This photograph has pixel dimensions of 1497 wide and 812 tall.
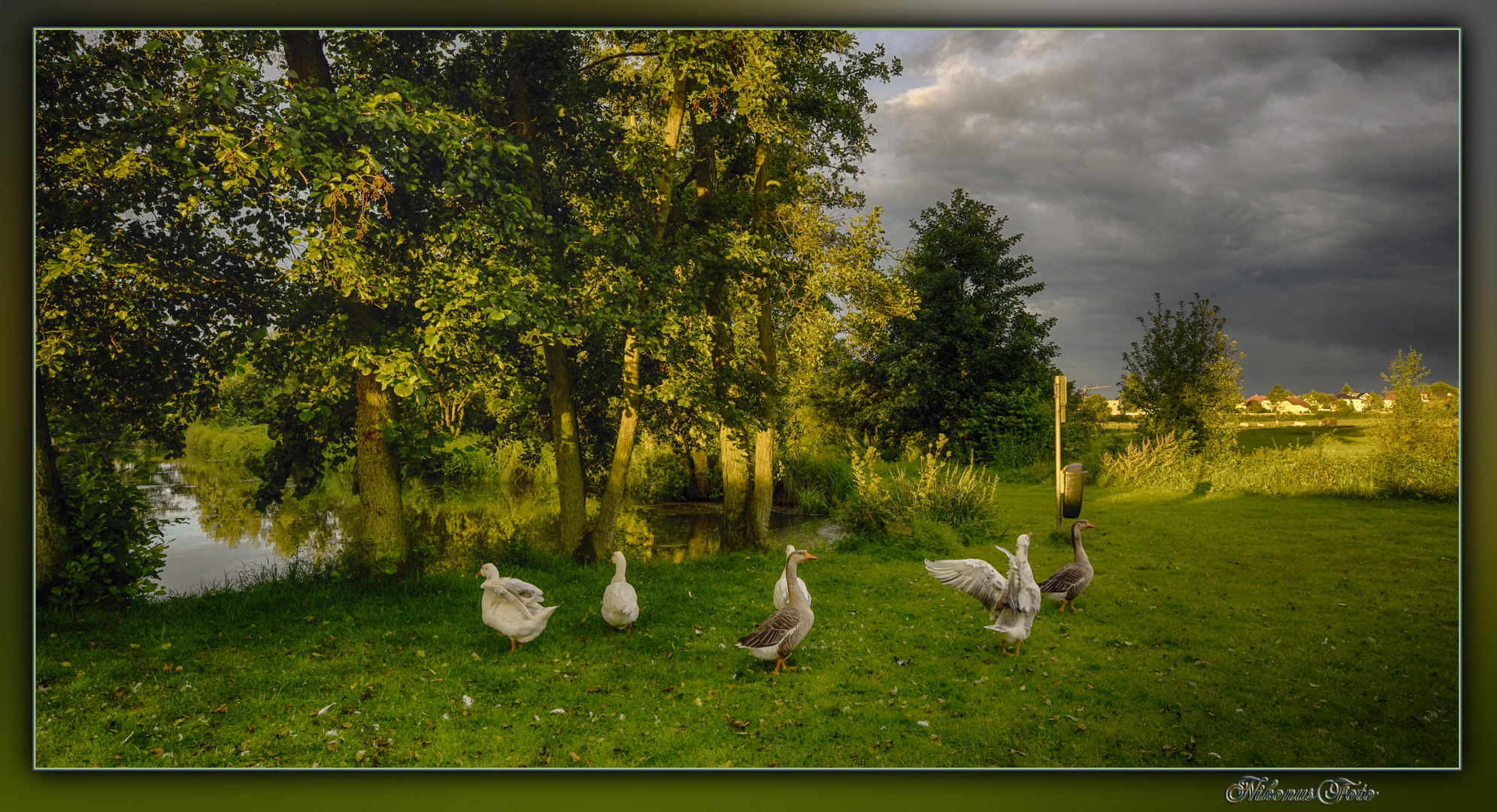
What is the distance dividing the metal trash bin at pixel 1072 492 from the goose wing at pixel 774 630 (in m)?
2.38

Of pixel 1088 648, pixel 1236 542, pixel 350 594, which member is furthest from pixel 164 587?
pixel 1236 542

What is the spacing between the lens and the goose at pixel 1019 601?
410 cm

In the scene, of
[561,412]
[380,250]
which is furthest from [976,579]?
[380,250]

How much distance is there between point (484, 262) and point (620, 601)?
2.67m

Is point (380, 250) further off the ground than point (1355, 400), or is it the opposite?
point (380, 250)

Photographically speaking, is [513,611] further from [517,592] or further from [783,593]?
[783,593]

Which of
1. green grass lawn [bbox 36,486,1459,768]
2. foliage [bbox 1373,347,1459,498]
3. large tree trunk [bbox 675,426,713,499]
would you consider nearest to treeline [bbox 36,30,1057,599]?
green grass lawn [bbox 36,486,1459,768]

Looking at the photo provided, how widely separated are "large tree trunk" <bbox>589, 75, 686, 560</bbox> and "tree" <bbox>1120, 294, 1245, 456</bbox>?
3.90m

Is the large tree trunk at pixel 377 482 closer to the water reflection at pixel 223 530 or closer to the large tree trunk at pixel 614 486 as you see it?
the water reflection at pixel 223 530

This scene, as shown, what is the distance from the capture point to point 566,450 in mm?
5711

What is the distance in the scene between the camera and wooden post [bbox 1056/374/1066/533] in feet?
14.9

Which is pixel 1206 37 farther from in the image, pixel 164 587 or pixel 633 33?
pixel 164 587

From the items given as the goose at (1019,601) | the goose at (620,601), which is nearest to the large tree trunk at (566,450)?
the goose at (620,601)

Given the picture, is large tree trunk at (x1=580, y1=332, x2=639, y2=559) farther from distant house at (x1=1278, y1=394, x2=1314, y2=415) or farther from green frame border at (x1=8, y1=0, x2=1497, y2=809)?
distant house at (x1=1278, y1=394, x2=1314, y2=415)
